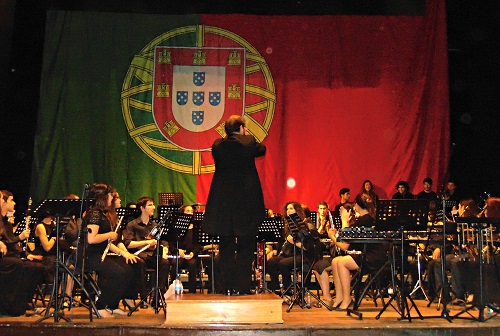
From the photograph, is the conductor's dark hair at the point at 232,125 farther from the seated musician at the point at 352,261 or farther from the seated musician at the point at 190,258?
the seated musician at the point at 190,258

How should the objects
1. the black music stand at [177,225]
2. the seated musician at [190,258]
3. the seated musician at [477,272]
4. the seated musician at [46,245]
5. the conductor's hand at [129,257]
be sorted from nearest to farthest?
the seated musician at [477,272] → the conductor's hand at [129,257] → the black music stand at [177,225] → the seated musician at [46,245] → the seated musician at [190,258]

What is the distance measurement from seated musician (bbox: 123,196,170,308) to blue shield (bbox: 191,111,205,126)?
3951 millimetres

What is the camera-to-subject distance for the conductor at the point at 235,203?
20.7ft

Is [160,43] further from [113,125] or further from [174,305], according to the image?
[174,305]

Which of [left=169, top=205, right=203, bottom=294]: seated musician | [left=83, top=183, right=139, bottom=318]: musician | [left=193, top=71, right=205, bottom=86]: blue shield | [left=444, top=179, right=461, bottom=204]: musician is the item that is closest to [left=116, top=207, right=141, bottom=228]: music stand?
[left=169, top=205, right=203, bottom=294]: seated musician

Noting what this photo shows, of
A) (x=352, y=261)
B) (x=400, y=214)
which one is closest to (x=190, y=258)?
(x=352, y=261)

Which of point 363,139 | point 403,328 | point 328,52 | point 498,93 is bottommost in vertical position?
point 403,328

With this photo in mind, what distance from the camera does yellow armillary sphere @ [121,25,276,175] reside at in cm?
1249

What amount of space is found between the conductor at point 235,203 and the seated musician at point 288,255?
2.11 metres

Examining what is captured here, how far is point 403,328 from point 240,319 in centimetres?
157

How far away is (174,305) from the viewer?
6340 millimetres

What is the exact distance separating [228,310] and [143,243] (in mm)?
2344

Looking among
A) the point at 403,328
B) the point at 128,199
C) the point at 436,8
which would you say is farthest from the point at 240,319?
the point at 436,8

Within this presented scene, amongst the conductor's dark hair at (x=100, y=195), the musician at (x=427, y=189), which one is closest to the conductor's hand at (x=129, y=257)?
the conductor's dark hair at (x=100, y=195)
